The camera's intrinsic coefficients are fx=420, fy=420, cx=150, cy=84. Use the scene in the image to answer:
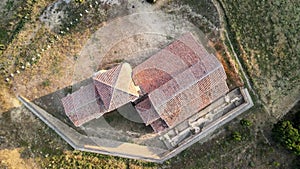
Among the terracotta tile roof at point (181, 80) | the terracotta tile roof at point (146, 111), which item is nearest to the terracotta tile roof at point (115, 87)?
the terracotta tile roof at point (146, 111)

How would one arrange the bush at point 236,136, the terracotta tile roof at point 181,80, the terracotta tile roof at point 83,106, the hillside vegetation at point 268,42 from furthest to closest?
the hillside vegetation at point 268,42, the bush at point 236,136, the terracotta tile roof at point 181,80, the terracotta tile roof at point 83,106

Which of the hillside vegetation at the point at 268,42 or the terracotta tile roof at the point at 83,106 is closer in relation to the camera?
the terracotta tile roof at the point at 83,106

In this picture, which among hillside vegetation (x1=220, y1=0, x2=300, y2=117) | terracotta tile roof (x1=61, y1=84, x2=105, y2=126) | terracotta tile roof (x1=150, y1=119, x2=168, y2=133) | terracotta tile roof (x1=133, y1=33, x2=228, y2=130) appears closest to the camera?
terracotta tile roof (x1=61, y1=84, x2=105, y2=126)

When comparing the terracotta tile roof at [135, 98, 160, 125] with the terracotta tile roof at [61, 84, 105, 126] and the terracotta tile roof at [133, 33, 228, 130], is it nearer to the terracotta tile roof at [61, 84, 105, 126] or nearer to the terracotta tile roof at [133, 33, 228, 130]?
the terracotta tile roof at [133, 33, 228, 130]

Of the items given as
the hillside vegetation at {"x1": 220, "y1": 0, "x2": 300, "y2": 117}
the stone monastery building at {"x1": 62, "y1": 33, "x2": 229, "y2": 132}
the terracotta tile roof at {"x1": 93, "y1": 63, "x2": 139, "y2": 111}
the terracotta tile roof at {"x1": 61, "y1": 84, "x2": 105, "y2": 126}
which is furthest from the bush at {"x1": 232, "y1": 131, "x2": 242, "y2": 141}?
the terracotta tile roof at {"x1": 61, "y1": 84, "x2": 105, "y2": 126}

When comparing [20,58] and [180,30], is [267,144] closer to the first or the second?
[180,30]

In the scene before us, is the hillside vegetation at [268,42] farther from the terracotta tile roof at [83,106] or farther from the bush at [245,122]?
the terracotta tile roof at [83,106]

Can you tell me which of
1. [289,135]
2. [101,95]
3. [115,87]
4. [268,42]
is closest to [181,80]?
[115,87]

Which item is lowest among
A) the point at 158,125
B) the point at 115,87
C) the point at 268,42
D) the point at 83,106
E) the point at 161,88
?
the point at 158,125

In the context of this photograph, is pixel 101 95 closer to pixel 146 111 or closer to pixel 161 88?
pixel 146 111
